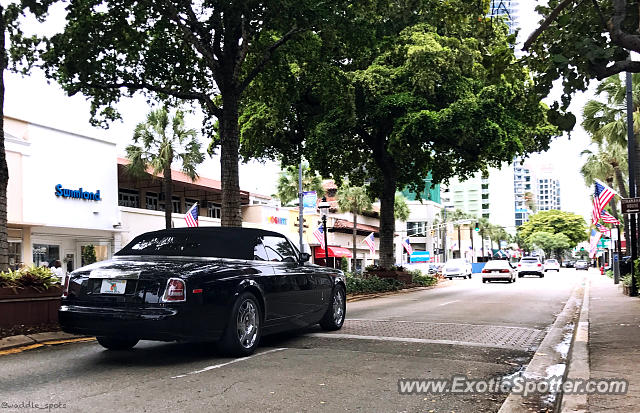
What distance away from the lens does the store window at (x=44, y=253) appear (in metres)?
27.5

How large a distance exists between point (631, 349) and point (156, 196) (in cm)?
3400

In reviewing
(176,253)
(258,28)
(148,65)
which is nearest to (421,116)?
(258,28)

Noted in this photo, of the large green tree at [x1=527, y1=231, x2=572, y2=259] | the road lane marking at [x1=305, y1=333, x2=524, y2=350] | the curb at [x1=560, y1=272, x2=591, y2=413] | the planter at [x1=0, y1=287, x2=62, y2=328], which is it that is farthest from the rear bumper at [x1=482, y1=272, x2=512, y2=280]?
the large green tree at [x1=527, y1=231, x2=572, y2=259]

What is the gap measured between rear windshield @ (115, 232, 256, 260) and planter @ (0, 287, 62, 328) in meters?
2.08

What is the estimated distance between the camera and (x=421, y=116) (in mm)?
21344

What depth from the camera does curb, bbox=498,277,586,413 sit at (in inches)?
211

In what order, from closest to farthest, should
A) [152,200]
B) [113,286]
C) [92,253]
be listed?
[113,286], [92,253], [152,200]

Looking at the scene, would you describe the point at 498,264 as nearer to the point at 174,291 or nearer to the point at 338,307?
the point at 338,307

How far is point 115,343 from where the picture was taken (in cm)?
784

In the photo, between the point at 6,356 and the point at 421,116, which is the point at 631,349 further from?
the point at 421,116

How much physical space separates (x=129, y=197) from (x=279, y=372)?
3176 centimetres

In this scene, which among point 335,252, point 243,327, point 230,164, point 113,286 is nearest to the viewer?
point 113,286

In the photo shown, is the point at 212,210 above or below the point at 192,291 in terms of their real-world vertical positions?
above

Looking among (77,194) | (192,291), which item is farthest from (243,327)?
(77,194)
